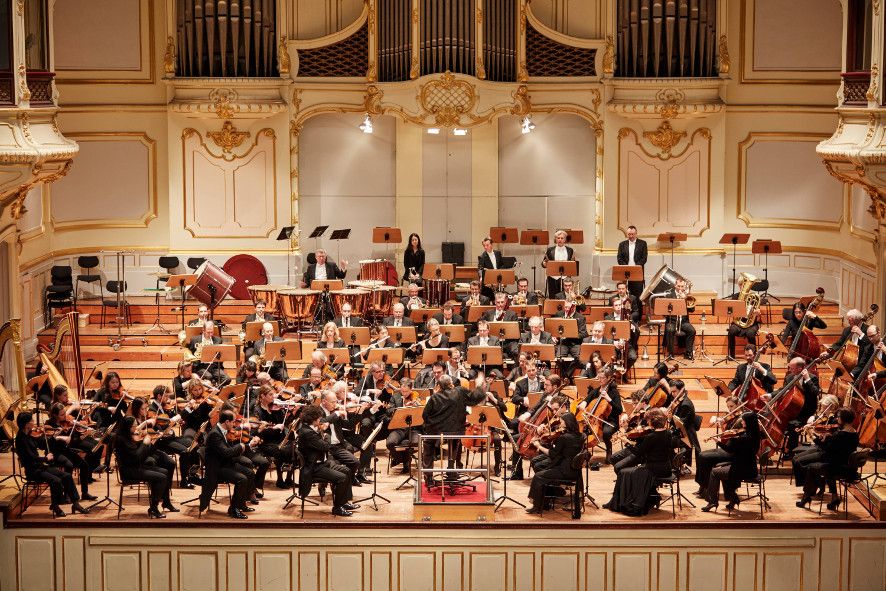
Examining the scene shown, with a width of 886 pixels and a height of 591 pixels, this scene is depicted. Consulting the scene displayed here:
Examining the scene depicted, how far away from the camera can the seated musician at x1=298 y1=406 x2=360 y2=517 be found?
40.1 feet

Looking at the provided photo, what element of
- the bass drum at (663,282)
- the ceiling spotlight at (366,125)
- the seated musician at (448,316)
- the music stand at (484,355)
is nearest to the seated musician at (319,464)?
the music stand at (484,355)

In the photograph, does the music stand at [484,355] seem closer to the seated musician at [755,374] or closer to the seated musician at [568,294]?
the seated musician at [568,294]

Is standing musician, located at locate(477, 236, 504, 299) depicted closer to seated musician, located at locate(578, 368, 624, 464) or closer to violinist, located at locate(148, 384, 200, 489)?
seated musician, located at locate(578, 368, 624, 464)

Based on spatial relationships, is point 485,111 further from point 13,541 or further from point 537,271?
point 13,541

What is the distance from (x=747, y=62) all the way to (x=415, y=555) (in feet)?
29.1

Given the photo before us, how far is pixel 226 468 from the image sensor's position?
40.4 ft

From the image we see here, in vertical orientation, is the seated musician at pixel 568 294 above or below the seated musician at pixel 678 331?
above

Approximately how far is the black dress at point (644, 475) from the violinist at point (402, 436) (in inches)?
77.9

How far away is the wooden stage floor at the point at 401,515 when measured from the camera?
12266 millimetres

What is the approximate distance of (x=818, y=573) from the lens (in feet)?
40.4

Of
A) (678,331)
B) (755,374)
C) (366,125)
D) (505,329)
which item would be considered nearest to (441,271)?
(505,329)

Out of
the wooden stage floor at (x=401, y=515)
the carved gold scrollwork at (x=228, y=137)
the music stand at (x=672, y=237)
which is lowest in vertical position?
the wooden stage floor at (x=401, y=515)

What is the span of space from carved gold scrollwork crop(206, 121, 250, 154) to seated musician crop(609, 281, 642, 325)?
5.21 m

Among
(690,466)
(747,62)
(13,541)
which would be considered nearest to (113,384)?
(13,541)
